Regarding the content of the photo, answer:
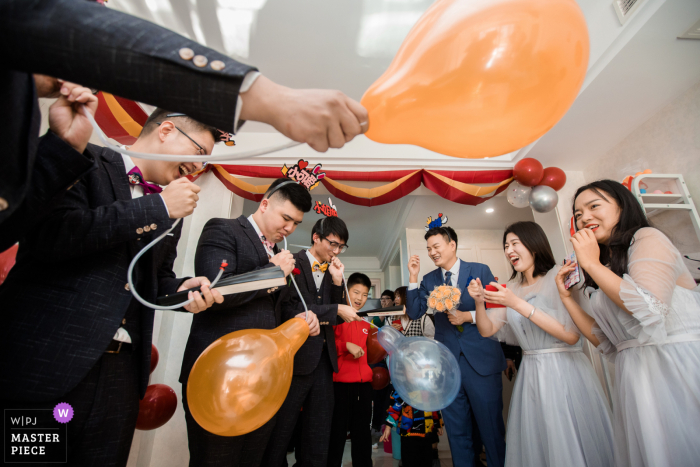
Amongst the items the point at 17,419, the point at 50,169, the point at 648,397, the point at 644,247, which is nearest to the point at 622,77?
the point at 644,247

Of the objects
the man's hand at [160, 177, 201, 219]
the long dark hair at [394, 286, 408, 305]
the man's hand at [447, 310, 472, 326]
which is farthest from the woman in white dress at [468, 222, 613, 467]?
the long dark hair at [394, 286, 408, 305]

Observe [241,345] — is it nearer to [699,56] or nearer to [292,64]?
[292,64]

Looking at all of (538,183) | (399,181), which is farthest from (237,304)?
(538,183)

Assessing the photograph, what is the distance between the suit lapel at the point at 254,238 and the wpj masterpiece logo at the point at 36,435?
90 cm

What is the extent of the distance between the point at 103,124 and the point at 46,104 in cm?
48

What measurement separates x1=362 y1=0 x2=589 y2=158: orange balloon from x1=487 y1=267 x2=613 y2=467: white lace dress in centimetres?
162

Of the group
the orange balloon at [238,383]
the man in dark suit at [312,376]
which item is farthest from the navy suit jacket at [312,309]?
the orange balloon at [238,383]

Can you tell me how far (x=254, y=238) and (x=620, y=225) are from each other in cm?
173

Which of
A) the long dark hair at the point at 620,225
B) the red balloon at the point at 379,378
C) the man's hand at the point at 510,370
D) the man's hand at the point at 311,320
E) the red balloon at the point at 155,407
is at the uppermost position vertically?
the long dark hair at the point at 620,225

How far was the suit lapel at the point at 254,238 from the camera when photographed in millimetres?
1545

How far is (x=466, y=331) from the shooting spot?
2377mm

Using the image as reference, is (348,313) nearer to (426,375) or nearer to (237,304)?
(426,375)

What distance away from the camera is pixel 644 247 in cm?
133

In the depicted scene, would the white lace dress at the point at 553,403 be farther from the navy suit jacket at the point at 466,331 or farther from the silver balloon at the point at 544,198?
the silver balloon at the point at 544,198
